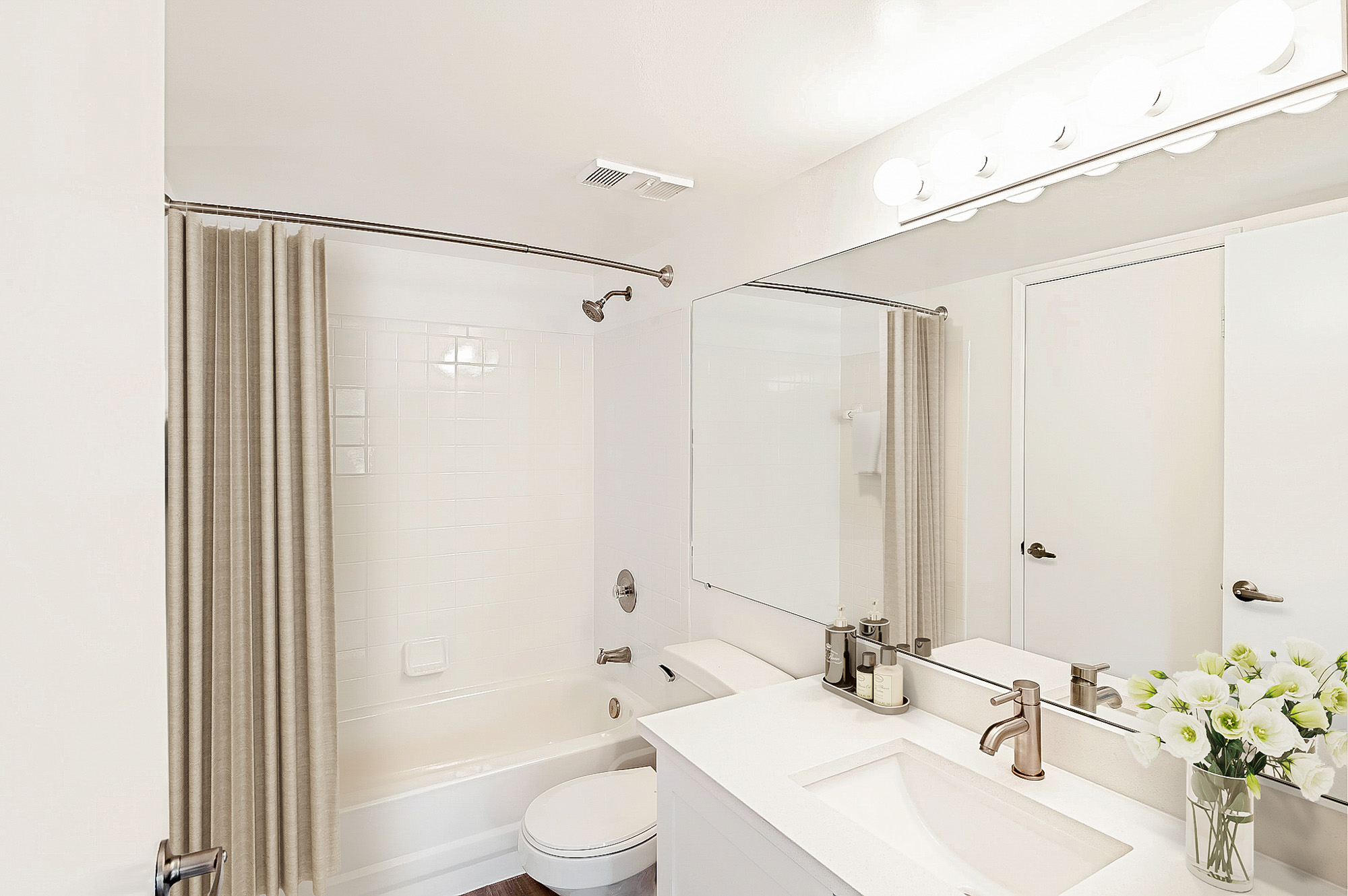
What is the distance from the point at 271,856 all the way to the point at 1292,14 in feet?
9.54

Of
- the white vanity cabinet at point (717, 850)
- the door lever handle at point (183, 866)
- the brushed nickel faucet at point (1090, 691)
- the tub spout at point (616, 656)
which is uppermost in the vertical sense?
the door lever handle at point (183, 866)

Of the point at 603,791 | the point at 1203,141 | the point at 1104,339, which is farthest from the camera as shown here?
the point at 603,791

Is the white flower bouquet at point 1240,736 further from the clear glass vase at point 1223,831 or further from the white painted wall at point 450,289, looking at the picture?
the white painted wall at point 450,289

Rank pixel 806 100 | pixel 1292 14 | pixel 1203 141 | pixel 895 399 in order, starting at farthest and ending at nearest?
pixel 895 399 → pixel 806 100 → pixel 1203 141 → pixel 1292 14

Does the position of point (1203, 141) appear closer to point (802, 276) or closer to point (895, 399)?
point (895, 399)

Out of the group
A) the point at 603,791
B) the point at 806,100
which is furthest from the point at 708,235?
the point at 603,791

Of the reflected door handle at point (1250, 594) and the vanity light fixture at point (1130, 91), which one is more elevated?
the vanity light fixture at point (1130, 91)

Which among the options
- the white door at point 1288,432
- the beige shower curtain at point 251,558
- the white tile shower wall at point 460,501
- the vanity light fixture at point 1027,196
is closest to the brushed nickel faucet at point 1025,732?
the white door at point 1288,432

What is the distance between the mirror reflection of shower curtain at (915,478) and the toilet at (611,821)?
0.47 metres

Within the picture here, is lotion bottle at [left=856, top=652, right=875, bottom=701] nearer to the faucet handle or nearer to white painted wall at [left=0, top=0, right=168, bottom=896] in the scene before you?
the faucet handle

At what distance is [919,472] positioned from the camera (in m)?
1.50

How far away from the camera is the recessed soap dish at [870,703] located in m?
1.47

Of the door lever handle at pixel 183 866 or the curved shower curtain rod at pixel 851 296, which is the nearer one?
the door lever handle at pixel 183 866

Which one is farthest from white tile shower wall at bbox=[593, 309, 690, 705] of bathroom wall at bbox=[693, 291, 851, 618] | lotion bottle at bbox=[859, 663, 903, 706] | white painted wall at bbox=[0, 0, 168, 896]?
white painted wall at bbox=[0, 0, 168, 896]
